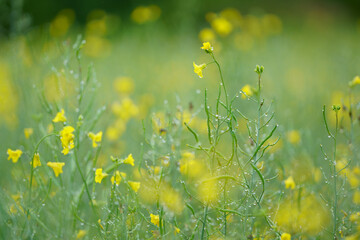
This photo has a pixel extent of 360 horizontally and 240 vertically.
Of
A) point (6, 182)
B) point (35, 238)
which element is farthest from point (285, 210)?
point (6, 182)

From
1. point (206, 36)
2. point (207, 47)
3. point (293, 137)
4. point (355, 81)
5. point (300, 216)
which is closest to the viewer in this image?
point (207, 47)

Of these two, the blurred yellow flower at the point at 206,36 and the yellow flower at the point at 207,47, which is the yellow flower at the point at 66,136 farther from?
the blurred yellow flower at the point at 206,36

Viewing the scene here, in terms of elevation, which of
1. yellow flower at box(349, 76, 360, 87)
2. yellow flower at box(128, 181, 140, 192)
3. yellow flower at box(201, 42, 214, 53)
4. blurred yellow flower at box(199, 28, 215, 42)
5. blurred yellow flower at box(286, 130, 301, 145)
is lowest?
yellow flower at box(128, 181, 140, 192)

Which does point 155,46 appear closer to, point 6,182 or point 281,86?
point 281,86

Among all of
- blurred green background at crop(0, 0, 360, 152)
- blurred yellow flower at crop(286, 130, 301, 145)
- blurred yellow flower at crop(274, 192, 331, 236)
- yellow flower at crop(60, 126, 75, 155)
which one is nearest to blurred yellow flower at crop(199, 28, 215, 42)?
blurred green background at crop(0, 0, 360, 152)

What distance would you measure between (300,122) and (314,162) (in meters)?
0.97

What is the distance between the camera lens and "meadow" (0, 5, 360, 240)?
5.20 feet

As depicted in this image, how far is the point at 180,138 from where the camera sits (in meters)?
2.06

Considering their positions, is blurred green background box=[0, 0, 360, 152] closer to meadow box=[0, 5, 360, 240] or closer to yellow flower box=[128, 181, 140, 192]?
meadow box=[0, 5, 360, 240]

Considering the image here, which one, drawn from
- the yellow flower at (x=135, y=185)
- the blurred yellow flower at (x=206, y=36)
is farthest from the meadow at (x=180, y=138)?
the blurred yellow flower at (x=206, y=36)

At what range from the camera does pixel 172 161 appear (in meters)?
1.84

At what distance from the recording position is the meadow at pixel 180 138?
1586mm

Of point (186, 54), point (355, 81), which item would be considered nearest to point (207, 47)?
point (355, 81)

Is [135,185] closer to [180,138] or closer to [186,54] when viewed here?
[180,138]
